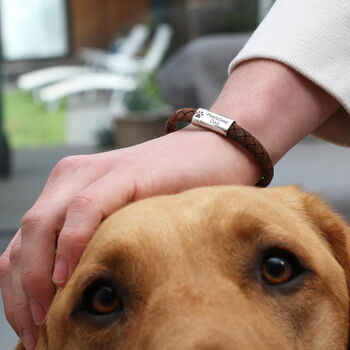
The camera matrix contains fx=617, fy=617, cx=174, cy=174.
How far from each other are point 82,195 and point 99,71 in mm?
3677

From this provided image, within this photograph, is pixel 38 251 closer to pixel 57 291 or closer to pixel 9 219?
pixel 57 291

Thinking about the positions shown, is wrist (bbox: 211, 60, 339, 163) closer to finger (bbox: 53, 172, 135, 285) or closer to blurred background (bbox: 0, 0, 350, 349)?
finger (bbox: 53, 172, 135, 285)

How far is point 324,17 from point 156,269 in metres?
0.91

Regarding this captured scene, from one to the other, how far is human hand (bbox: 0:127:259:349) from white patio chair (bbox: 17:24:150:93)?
314 centimetres

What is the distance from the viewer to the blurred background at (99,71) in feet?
13.8

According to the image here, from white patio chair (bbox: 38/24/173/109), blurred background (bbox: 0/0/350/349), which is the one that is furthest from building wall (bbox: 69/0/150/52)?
white patio chair (bbox: 38/24/173/109)

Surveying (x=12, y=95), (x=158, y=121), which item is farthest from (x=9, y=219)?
(x=158, y=121)

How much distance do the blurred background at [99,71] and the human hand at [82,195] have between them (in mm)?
2376

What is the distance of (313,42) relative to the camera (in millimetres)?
1739

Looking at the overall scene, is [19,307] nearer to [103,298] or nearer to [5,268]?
[5,268]

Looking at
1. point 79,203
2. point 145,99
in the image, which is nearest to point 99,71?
point 145,99

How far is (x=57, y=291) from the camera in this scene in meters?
1.46

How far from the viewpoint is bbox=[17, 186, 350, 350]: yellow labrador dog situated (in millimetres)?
1295

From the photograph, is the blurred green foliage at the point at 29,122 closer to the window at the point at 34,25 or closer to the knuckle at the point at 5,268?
the window at the point at 34,25
